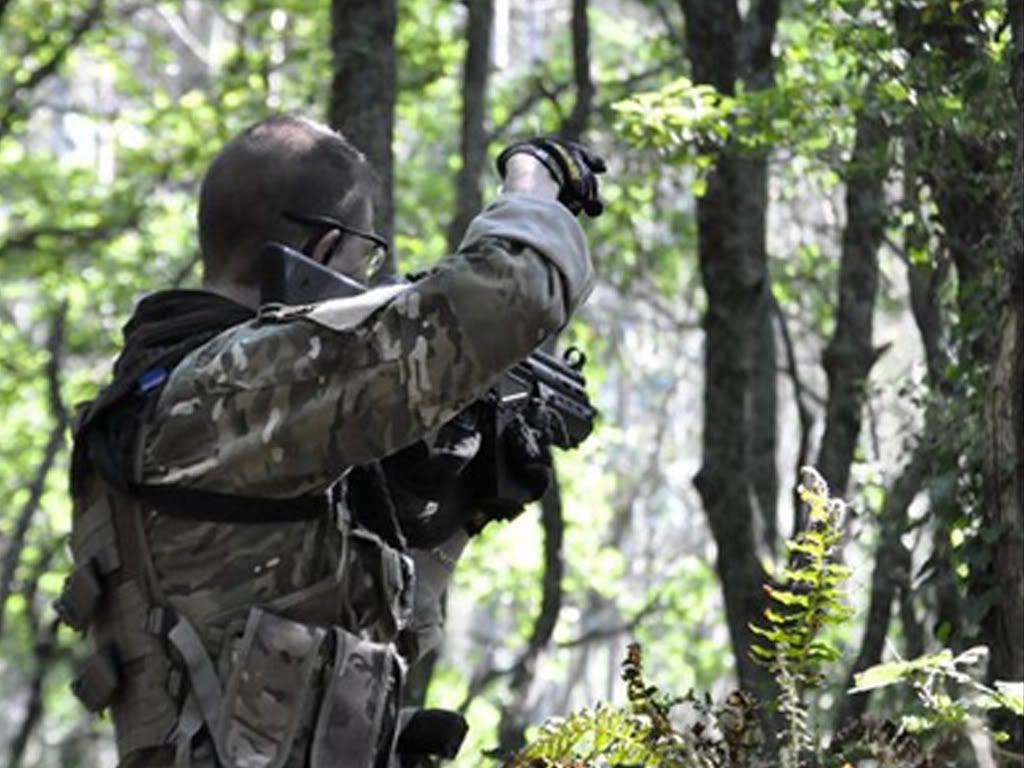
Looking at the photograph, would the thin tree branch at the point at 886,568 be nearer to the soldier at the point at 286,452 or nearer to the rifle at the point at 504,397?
the rifle at the point at 504,397

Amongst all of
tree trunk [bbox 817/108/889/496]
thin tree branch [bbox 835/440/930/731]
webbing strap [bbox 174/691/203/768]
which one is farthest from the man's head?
tree trunk [bbox 817/108/889/496]

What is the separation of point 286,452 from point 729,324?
6.09m

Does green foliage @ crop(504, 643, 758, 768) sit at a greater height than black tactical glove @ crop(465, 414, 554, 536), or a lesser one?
lesser

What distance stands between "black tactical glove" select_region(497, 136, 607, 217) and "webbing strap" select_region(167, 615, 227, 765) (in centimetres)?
94

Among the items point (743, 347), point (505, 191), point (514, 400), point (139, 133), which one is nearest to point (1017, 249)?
point (514, 400)

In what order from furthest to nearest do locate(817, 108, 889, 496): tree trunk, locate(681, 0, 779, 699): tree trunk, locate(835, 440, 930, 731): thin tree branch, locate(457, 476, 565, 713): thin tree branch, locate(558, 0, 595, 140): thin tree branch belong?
1. locate(457, 476, 565, 713): thin tree branch
2. locate(558, 0, 595, 140): thin tree branch
3. locate(817, 108, 889, 496): tree trunk
4. locate(681, 0, 779, 699): tree trunk
5. locate(835, 440, 930, 731): thin tree branch

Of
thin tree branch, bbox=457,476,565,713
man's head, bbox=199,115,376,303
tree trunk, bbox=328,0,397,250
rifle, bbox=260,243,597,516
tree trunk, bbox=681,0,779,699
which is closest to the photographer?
rifle, bbox=260,243,597,516

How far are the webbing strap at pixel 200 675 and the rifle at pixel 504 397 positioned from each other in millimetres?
582

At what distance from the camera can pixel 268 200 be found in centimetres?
393

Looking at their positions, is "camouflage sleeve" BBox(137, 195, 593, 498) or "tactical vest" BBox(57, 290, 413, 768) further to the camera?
"tactical vest" BBox(57, 290, 413, 768)

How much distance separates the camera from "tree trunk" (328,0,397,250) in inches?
336

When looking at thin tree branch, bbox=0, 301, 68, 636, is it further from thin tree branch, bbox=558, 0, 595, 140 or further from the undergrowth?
the undergrowth

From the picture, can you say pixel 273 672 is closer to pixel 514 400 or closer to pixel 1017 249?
pixel 514 400

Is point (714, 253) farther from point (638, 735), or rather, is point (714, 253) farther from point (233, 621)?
point (233, 621)
